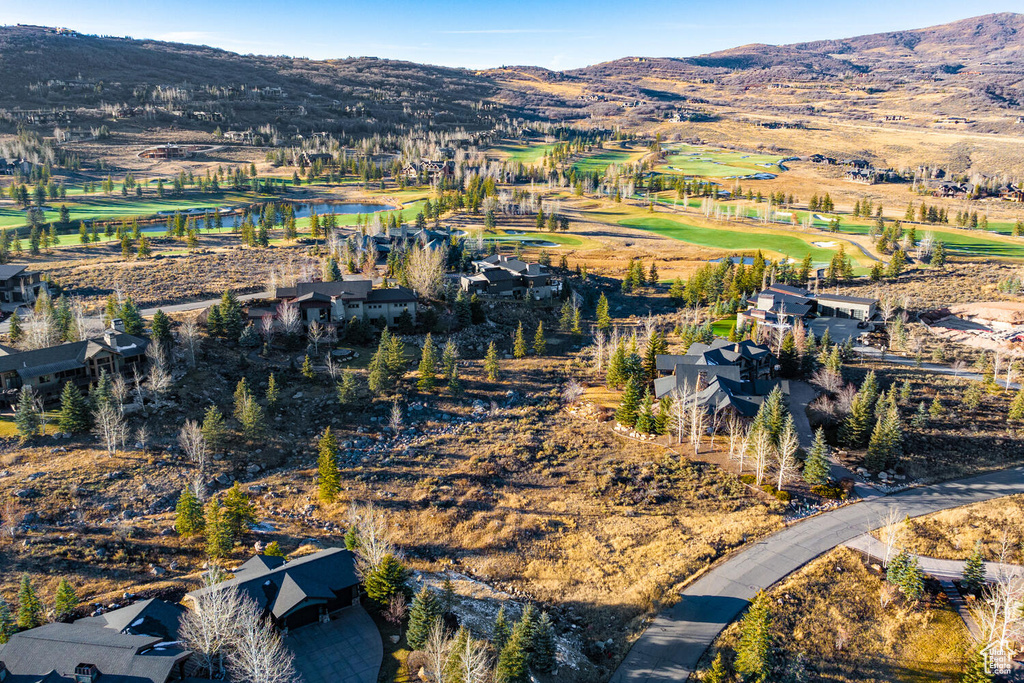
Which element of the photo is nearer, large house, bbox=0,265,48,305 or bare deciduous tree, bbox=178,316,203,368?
bare deciduous tree, bbox=178,316,203,368

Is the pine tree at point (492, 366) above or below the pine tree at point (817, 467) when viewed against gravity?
above

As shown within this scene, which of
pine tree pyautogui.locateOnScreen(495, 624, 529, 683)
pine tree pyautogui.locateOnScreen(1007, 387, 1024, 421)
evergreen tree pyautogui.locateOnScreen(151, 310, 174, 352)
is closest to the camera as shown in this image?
pine tree pyautogui.locateOnScreen(495, 624, 529, 683)

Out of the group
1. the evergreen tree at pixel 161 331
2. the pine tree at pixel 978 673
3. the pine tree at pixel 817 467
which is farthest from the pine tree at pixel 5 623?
the pine tree at pixel 817 467

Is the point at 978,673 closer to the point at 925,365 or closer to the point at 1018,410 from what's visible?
the point at 1018,410

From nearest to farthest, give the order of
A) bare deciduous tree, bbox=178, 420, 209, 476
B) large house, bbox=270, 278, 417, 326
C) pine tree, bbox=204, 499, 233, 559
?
pine tree, bbox=204, 499, 233, 559, bare deciduous tree, bbox=178, 420, 209, 476, large house, bbox=270, 278, 417, 326

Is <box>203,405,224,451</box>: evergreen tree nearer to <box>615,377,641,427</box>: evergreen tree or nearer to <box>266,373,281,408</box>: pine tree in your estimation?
<box>266,373,281,408</box>: pine tree

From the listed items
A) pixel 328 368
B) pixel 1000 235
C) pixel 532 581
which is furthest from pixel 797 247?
pixel 532 581

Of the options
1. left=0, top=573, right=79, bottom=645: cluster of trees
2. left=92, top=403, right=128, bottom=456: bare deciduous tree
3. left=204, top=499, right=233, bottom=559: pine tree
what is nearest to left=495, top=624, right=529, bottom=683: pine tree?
left=204, top=499, right=233, bottom=559: pine tree

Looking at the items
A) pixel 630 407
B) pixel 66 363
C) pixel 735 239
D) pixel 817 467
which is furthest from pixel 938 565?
pixel 735 239

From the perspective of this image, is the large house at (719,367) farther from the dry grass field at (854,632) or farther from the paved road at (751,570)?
the dry grass field at (854,632)
